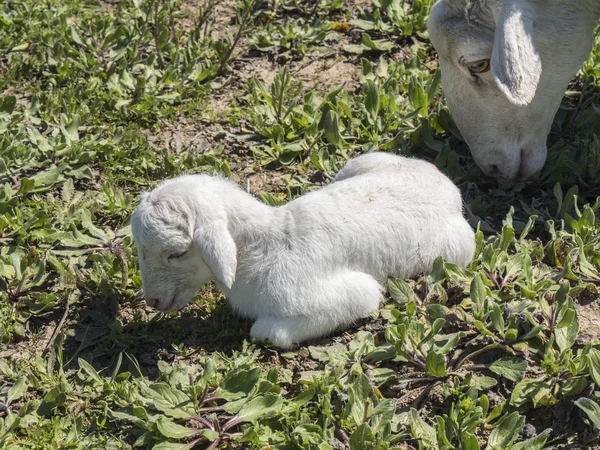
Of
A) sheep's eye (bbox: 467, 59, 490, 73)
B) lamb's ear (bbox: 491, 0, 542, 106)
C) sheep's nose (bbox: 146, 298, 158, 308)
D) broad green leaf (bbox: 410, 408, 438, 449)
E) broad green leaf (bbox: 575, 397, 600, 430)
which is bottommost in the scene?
broad green leaf (bbox: 410, 408, 438, 449)

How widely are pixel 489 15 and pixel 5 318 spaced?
10.6ft

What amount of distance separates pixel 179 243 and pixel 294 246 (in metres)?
0.58

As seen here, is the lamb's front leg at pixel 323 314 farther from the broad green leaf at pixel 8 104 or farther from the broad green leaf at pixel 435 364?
the broad green leaf at pixel 8 104

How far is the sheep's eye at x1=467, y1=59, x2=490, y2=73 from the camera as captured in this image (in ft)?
17.6

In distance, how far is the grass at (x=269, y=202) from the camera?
414cm

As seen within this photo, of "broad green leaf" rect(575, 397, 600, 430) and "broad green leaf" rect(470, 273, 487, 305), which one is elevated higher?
"broad green leaf" rect(470, 273, 487, 305)

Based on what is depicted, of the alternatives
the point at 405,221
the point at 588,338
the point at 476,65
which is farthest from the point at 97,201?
the point at 588,338

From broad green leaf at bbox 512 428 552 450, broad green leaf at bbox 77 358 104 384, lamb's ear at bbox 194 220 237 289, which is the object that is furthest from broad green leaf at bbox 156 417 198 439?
broad green leaf at bbox 512 428 552 450

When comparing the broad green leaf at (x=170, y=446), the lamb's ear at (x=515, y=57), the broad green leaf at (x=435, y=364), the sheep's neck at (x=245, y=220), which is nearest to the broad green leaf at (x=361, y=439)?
the broad green leaf at (x=435, y=364)

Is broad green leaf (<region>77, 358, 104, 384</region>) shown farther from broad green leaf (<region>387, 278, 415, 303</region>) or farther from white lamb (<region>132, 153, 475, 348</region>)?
broad green leaf (<region>387, 278, 415, 303</region>)

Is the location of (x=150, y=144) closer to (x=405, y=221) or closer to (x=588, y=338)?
(x=405, y=221)

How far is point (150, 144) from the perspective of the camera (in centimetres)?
629

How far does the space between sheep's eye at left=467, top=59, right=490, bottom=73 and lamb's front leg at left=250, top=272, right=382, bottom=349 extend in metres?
1.62

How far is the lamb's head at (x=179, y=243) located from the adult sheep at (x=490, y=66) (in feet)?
6.17
